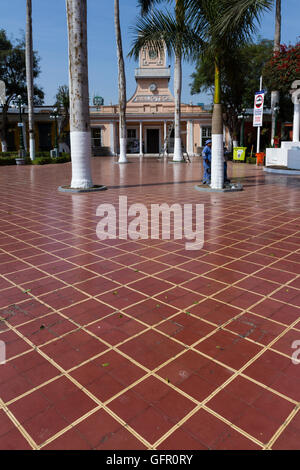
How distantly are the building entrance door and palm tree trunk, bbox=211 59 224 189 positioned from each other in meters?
27.3

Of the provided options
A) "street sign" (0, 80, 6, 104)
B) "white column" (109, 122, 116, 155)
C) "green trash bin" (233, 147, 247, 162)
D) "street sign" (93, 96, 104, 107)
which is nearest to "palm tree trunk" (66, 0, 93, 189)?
"green trash bin" (233, 147, 247, 162)

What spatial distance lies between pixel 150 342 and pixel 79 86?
28.7 feet

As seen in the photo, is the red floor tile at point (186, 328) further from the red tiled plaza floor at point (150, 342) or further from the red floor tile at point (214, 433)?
the red floor tile at point (214, 433)

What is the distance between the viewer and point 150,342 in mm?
2945

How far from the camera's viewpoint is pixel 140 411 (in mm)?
2221

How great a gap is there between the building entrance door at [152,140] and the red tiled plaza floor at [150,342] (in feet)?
105

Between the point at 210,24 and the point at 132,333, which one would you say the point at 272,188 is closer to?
the point at 210,24

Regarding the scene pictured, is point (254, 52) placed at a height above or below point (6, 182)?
above

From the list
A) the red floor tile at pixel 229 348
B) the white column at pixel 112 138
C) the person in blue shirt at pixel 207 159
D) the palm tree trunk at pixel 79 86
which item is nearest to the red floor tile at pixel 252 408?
the red floor tile at pixel 229 348

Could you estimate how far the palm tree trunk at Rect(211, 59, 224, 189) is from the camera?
978cm

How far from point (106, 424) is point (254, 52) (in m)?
31.9

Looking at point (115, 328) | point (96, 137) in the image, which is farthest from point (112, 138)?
point (115, 328)

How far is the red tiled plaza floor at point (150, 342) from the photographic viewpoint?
2105 mm

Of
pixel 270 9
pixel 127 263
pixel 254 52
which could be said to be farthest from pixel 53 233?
pixel 254 52
